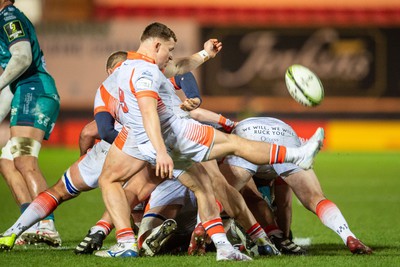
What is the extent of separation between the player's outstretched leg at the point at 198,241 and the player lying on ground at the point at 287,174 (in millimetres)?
Result: 518

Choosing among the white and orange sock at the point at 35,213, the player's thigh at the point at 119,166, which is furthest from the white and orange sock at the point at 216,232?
the white and orange sock at the point at 35,213

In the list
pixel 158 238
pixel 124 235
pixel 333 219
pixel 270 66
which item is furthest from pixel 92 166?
pixel 270 66

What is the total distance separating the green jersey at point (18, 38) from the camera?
783 cm

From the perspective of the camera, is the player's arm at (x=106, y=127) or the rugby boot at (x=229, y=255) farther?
the player's arm at (x=106, y=127)

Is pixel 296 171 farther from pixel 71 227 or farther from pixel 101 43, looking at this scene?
pixel 101 43

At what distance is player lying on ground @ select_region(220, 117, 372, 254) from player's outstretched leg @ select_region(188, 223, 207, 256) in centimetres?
52

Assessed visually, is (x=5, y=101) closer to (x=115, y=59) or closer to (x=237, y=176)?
(x=115, y=59)

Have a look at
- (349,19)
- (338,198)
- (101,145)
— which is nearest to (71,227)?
(101,145)

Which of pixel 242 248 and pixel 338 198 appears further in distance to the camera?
pixel 338 198

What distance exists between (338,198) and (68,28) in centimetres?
1297

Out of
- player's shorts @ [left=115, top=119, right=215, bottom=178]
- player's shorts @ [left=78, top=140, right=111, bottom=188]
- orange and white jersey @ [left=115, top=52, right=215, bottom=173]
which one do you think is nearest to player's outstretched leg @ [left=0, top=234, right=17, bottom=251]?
player's shorts @ [left=78, top=140, right=111, bottom=188]

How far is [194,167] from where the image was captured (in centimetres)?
639

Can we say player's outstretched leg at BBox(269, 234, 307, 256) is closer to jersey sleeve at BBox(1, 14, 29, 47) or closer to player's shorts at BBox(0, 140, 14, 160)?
player's shorts at BBox(0, 140, 14, 160)

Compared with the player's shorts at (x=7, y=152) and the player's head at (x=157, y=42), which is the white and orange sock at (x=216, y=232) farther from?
the player's shorts at (x=7, y=152)
